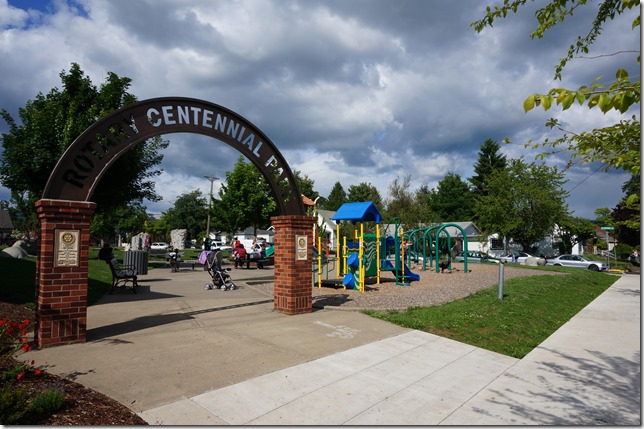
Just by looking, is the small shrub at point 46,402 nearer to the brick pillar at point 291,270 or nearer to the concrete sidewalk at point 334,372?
the concrete sidewalk at point 334,372

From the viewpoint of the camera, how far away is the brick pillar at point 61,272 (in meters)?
5.54

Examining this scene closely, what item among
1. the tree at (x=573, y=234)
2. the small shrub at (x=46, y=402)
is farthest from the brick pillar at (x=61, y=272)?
the tree at (x=573, y=234)

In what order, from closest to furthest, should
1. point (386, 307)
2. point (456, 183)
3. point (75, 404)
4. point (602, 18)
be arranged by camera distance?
point (75, 404) < point (602, 18) < point (386, 307) < point (456, 183)

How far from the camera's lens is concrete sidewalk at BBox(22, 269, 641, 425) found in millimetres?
3875

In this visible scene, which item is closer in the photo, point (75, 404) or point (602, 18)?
point (75, 404)

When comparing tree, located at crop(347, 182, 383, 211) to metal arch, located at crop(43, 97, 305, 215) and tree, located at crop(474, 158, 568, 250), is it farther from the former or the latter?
metal arch, located at crop(43, 97, 305, 215)

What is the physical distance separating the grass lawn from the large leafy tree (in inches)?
522

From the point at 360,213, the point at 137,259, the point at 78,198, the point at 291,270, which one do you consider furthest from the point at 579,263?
the point at 78,198

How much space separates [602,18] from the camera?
5066 millimetres

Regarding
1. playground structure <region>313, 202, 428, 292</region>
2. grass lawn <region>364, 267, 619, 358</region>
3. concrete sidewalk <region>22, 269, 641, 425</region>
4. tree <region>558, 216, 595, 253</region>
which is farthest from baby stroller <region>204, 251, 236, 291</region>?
tree <region>558, 216, 595, 253</region>

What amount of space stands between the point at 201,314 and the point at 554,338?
666 cm

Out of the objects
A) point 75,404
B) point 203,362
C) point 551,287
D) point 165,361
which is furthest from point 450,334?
point 551,287

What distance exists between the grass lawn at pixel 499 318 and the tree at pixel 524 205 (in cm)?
2586

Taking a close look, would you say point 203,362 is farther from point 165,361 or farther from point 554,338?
point 554,338
